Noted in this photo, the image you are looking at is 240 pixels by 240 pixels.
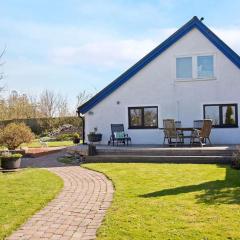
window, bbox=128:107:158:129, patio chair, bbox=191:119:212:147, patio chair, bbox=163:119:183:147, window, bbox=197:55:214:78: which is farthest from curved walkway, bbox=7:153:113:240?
window, bbox=197:55:214:78

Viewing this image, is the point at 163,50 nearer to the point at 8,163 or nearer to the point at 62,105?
the point at 8,163

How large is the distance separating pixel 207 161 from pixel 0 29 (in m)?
10.3

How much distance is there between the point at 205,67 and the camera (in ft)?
61.3

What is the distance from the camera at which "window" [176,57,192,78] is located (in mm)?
18859

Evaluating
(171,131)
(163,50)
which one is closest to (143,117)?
(171,131)

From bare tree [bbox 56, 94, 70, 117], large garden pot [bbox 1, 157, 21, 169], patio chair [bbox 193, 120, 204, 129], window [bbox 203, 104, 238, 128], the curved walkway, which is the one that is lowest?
the curved walkway

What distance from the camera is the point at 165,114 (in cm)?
1895

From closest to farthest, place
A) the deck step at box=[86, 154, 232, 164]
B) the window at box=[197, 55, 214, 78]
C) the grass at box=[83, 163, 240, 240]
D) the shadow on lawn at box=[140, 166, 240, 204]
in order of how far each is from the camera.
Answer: the grass at box=[83, 163, 240, 240] → the shadow on lawn at box=[140, 166, 240, 204] → the deck step at box=[86, 154, 232, 164] → the window at box=[197, 55, 214, 78]

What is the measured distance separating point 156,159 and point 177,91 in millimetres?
5057

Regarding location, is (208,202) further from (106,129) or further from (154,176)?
(106,129)

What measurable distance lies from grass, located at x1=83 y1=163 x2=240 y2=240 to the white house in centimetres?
645

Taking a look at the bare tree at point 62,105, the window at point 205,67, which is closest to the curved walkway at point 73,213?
the window at point 205,67

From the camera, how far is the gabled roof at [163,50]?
18.2m

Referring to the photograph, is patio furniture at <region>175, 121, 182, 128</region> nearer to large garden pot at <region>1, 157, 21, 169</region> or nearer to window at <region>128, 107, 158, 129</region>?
window at <region>128, 107, 158, 129</region>
